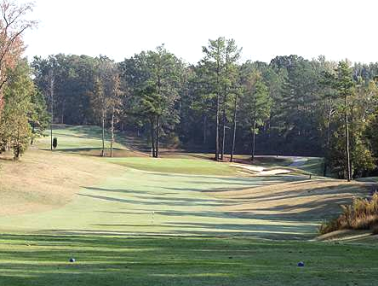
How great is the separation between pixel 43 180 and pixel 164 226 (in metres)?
20.4

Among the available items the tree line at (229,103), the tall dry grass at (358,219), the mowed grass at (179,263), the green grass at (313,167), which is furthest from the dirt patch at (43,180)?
the green grass at (313,167)

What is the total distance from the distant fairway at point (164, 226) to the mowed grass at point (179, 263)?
19mm

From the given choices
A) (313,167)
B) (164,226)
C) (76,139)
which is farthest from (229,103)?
(164,226)

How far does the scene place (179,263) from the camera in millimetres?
12422

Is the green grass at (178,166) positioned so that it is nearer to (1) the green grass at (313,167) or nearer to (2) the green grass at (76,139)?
(1) the green grass at (313,167)

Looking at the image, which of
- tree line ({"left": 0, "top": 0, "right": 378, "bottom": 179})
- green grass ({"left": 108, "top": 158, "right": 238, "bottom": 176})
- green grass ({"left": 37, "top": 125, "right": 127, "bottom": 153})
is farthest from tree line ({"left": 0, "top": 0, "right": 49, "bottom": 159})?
green grass ({"left": 37, "top": 125, "right": 127, "bottom": 153})

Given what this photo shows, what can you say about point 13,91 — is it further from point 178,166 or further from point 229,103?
point 229,103

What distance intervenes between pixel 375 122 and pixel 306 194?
→ 1727 cm

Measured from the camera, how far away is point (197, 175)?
→ 228 feet

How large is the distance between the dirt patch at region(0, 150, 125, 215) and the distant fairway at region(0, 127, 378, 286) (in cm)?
13

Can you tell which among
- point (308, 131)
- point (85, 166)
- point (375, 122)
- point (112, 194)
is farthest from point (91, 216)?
point (308, 131)

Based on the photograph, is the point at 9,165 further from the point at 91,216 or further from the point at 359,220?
the point at 359,220

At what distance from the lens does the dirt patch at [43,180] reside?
118 ft

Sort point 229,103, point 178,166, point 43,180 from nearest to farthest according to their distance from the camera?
point 43,180
point 178,166
point 229,103
